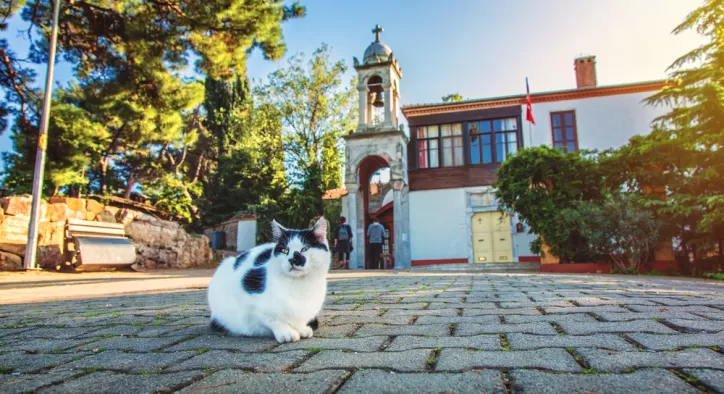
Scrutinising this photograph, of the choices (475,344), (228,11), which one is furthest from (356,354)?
(228,11)

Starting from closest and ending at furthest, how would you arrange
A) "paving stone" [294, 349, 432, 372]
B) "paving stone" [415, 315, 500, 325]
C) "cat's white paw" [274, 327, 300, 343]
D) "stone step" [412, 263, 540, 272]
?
"paving stone" [294, 349, 432, 372], "cat's white paw" [274, 327, 300, 343], "paving stone" [415, 315, 500, 325], "stone step" [412, 263, 540, 272]

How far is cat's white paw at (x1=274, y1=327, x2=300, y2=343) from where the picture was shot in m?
2.30

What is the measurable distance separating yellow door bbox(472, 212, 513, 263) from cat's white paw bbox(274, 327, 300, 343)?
17044mm

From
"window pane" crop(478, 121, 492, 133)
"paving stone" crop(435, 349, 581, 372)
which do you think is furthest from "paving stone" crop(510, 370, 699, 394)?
"window pane" crop(478, 121, 492, 133)

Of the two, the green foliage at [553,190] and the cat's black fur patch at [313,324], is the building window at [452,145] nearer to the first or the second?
the green foliage at [553,190]

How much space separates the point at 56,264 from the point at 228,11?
8403 millimetres

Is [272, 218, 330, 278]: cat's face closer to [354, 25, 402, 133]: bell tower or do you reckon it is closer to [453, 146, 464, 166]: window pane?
[354, 25, 402, 133]: bell tower

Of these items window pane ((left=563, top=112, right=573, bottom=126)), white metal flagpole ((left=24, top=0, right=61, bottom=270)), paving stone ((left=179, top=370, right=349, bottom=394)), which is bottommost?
paving stone ((left=179, top=370, right=349, bottom=394))

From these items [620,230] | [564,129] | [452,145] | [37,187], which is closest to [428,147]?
[452,145]

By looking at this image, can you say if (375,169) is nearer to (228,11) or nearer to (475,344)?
(228,11)

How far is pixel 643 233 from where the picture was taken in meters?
10.4

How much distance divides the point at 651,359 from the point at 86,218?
585 inches

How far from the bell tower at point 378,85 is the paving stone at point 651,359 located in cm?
1660

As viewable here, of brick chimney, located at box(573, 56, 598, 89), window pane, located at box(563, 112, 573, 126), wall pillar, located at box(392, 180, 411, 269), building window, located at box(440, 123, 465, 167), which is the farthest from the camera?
brick chimney, located at box(573, 56, 598, 89)
